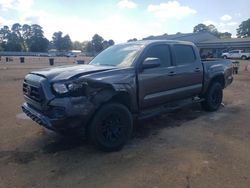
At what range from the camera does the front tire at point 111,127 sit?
4898 mm

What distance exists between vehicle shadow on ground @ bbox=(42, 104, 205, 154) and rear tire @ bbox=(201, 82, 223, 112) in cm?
23

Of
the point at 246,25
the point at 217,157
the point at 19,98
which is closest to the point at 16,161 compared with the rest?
the point at 217,157

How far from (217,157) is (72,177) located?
91.5 inches

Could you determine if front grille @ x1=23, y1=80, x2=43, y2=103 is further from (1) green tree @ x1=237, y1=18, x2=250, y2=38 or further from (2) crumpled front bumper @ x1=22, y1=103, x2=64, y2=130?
(1) green tree @ x1=237, y1=18, x2=250, y2=38

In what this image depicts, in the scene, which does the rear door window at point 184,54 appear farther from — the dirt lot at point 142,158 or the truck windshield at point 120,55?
the dirt lot at point 142,158

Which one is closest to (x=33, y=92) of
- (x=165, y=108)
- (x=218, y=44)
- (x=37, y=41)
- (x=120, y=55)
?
(x=120, y=55)

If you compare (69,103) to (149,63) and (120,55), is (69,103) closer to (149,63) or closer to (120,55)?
(149,63)

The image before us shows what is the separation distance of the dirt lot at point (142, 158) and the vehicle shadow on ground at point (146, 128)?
18 mm

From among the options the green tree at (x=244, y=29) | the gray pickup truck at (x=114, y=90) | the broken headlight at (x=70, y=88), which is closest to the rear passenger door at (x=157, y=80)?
the gray pickup truck at (x=114, y=90)

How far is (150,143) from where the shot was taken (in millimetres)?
5605

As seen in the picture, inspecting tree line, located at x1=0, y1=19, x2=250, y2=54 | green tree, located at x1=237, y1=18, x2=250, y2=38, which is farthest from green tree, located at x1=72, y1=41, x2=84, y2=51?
green tree, located at x1=237, y1=18, x2=250, y2=38

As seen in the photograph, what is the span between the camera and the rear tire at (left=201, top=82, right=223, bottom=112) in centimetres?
804

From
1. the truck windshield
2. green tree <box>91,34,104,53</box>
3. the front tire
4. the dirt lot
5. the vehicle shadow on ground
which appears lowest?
the dirt lot

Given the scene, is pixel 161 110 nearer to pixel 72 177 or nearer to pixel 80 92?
pixel 80 92
